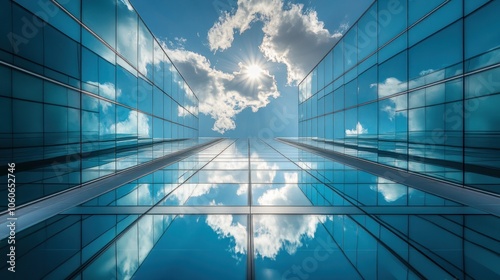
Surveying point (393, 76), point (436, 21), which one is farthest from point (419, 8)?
point (393, 76)

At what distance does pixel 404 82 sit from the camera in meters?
10.8

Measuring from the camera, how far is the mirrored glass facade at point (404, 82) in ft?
27.1

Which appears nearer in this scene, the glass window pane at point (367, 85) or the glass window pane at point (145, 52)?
the glass window pane at point (367, 85)

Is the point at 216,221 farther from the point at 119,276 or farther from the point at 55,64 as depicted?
the point at 55,64

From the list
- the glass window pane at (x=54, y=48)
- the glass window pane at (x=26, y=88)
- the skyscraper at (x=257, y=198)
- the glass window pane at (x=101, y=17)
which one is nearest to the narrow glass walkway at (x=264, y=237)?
the skyscraper at (x=257, y=198)

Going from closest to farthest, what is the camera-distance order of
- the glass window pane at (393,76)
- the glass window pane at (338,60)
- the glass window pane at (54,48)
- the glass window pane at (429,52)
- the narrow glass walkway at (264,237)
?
1. the narrow glass walkway at (264,237)
2. the glass window pane at (429,52)
3. the glass window pane at (393,76)
4. the glass window pane at (338,60)
5. the glass window pane at (54,48)

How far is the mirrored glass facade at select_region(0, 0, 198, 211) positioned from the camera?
8.23m

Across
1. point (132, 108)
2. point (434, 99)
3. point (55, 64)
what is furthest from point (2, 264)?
point (434, 99)

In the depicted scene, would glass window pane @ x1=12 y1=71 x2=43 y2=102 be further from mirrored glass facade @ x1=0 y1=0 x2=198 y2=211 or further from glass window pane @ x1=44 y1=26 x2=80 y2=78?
glass window pane @ x1=44 y1=26 x2=80 y2=78

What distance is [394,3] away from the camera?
11859mm

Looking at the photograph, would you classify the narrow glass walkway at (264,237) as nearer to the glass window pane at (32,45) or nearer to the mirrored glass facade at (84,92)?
the mirrored glass facade at (84,92)

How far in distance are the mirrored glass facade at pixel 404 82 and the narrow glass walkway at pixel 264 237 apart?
163 inches

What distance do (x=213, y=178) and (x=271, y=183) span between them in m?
2.44

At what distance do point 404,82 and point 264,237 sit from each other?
37.8ft
